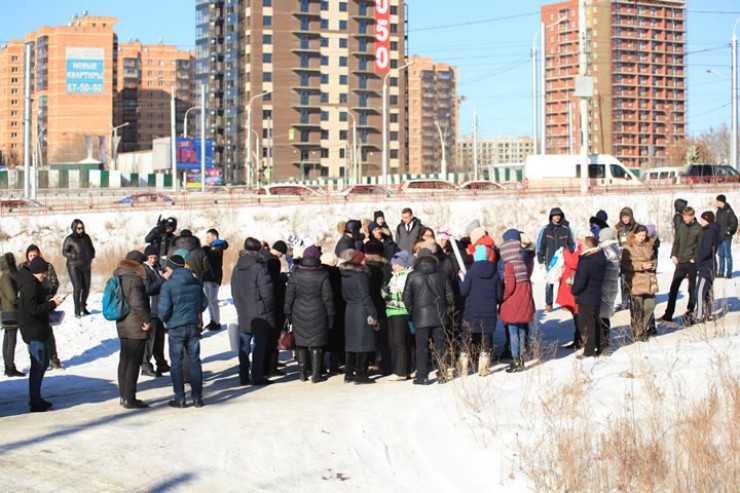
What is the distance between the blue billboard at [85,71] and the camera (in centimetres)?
16050

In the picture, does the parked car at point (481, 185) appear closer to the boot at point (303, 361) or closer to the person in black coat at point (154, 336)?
the person in black coat at point (154, 336)

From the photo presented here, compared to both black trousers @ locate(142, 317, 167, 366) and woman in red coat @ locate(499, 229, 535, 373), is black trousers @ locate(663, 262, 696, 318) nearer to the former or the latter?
woman in red coat @ locate(499, 229, 535, 373)

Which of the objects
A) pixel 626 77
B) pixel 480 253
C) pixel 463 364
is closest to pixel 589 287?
pixel 480 253

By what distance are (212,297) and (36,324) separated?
6.08 metres

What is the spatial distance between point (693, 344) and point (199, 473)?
7.60m

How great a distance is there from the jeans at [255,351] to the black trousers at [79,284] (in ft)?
20.9

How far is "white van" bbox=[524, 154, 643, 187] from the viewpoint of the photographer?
5341 cm

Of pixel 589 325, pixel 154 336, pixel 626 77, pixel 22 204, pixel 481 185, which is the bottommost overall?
pixel 154 336

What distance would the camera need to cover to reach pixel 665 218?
4212cm

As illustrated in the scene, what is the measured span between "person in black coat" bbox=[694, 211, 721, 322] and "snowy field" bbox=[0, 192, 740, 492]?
530mm

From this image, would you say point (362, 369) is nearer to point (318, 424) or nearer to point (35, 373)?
point (318, 424)

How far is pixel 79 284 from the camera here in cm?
1823

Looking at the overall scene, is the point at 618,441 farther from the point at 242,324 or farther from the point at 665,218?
the point at 665,218

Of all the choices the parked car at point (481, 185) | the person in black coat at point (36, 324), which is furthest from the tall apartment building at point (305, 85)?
the person in black coat at point (36, 324)
